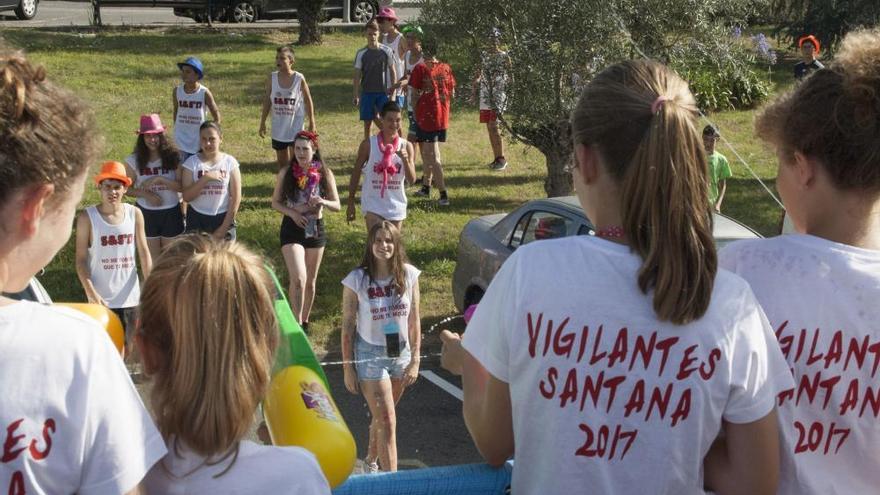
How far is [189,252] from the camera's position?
2.20 metres

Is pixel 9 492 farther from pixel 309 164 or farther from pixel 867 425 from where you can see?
pixel 309 164

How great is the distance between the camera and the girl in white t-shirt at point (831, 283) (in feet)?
7.32

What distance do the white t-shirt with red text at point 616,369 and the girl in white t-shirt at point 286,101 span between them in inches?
Answer: 433

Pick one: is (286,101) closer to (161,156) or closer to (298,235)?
(161,156)

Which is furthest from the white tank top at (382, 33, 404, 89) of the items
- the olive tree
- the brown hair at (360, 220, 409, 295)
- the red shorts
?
the brown hair at (360, 220, 409, 295)

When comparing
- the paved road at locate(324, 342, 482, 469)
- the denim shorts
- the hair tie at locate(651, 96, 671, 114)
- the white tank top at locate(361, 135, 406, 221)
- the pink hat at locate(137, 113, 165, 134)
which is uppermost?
the hair tie at locate(651, 96, 671, 114)

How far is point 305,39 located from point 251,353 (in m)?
21.4

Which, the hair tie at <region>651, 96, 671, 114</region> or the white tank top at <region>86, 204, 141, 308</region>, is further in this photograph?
the white tank top at <region>86, 204, 141, 308</region>

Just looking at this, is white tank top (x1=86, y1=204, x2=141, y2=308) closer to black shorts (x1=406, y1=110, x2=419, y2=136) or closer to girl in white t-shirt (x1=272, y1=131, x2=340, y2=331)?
girl in white t-shirt (x1=272, y1=131, x2=340, y2=331)

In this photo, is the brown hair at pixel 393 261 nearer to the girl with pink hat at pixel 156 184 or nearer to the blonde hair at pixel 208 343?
the girl with pink hat at pixel 156 184

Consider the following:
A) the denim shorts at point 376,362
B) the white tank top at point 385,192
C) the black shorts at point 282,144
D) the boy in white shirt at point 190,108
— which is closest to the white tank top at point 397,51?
the black shorts at point 282,144

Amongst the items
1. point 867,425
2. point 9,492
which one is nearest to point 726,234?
point 867,425

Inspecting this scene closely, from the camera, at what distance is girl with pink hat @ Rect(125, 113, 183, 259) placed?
366 inches

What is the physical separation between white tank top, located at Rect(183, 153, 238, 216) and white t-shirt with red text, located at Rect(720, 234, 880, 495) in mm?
7490
